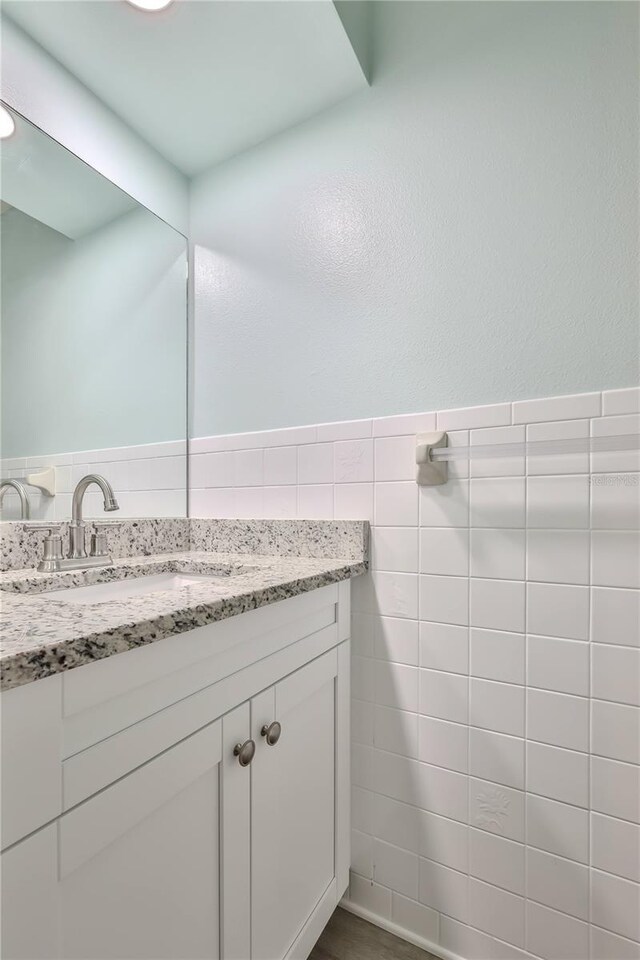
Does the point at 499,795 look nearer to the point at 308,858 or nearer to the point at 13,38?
the point at 308,858

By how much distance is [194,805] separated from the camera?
27.5 inches

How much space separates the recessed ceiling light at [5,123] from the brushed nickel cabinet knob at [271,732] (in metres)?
1.43

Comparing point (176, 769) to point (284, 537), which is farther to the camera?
point (284, 537)

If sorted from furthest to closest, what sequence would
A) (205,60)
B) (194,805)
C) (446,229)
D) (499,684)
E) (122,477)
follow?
(122,477) < (205,60) < (446,229) < (499,684) < (194,805)

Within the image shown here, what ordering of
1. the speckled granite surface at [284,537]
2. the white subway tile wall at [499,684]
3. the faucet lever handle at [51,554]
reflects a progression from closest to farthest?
the white subway tile wall at [499,684] < the faucet lever handle at [51,554] < the speckled granite surface at [284,537]

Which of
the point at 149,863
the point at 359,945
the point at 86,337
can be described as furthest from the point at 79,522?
the point at 359,945

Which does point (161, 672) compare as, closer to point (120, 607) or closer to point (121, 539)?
point (120, 607)

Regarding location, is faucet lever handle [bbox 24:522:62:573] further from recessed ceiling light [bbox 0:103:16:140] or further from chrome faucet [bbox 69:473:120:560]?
recessed ceiling light [bbox 0:103:16:140]

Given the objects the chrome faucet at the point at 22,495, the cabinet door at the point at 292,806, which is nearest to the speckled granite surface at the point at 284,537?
the cabinet door at the point at 292,806

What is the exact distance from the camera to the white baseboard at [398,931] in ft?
3.51

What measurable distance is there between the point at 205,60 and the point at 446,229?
797 mm

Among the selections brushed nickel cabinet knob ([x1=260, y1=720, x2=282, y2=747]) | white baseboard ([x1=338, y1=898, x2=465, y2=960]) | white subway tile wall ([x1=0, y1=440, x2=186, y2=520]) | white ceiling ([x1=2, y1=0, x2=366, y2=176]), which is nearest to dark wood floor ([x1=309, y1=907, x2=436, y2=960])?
white baseboard ([x1=338, y1=898, x2=465, y2=960])

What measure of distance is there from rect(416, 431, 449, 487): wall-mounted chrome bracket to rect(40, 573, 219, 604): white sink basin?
1.72 ft

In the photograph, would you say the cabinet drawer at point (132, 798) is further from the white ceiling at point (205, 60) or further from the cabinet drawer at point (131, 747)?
the white ceiling at point (205, 60)
